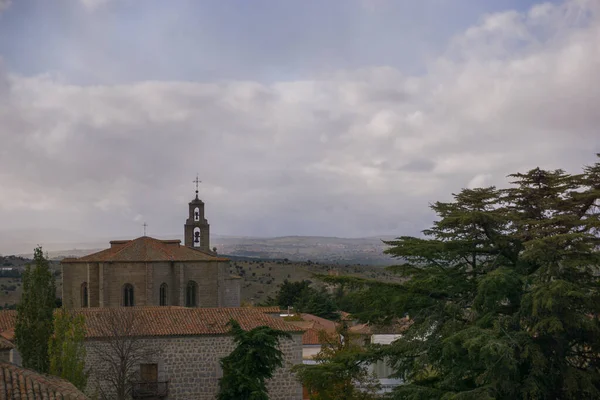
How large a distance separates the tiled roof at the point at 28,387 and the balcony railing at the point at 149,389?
1053 cm

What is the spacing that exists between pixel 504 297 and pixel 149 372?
13.6 meters

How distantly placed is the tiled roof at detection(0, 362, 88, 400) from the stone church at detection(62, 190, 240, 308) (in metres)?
26.5

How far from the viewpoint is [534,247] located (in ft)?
49.9

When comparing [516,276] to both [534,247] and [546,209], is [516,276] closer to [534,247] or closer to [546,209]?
[534,247]

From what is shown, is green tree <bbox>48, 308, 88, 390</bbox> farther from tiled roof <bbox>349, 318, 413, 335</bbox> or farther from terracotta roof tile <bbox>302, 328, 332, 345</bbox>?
terracotta roof tile <bbox>302, 328, 332, 345</bbox>

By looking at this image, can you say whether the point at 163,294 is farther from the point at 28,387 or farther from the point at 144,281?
the point at 28,387

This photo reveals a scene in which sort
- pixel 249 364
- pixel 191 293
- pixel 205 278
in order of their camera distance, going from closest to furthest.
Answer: pixel 249 364, pixel 205 278, pixel 191 293

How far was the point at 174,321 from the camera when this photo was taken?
25453mm

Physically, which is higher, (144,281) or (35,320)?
(144,281)

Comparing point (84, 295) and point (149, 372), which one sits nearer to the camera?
point (149, 372)

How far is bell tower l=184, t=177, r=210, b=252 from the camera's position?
49.9m

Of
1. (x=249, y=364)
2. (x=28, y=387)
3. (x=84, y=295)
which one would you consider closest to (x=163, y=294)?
(x=84, y=295)

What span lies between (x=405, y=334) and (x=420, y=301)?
92cm

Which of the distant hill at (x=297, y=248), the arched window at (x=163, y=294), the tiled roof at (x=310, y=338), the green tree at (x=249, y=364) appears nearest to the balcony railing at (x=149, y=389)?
the green tree at (x=249, y=364)
